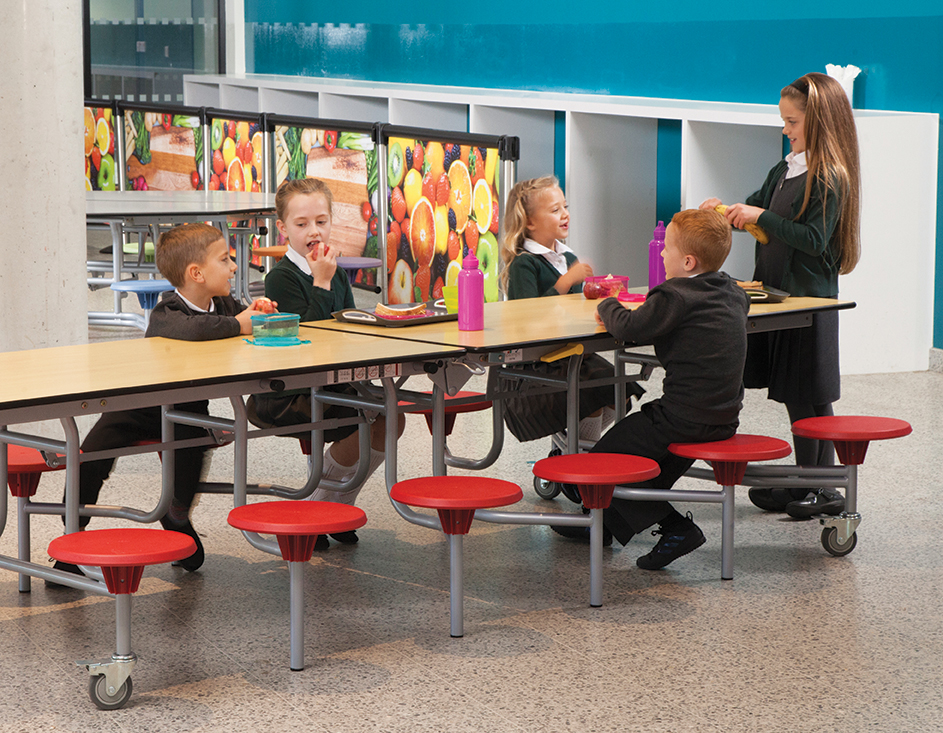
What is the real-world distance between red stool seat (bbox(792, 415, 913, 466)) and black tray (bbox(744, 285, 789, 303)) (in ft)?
1.51

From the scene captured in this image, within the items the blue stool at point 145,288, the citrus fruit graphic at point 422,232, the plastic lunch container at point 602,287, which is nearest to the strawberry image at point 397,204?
the citrus fruit graphic at point 422,232

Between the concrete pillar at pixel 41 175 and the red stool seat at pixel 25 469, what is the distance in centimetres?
133

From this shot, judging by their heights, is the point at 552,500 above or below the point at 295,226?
below

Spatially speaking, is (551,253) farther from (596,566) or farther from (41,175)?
(41,175)

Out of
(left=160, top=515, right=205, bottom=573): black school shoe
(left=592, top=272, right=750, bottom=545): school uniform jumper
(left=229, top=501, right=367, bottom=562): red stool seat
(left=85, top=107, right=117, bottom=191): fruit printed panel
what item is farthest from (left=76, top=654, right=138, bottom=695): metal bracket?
(left=85, top=107, right=117, bottom=191): fruit printed panel

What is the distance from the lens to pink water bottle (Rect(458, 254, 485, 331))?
12.2 ft

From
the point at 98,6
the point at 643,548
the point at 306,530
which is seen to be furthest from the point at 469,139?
the point at 98,6

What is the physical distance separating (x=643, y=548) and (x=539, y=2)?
19.4 ft

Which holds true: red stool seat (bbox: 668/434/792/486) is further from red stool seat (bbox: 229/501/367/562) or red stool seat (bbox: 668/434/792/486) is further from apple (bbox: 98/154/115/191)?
apple (bbox: 98/154/115/191)

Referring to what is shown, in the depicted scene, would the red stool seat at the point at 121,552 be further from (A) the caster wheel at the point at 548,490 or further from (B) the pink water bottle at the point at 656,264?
(B) the pink water bottle at the point at 656,264

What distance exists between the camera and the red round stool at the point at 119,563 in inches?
109

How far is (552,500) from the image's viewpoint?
4.61 meters

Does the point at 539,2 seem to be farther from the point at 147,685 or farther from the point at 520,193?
the point at 147,685

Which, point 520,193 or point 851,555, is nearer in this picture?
point 851,555
